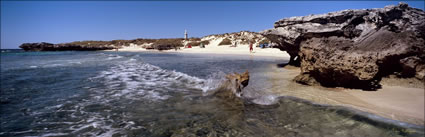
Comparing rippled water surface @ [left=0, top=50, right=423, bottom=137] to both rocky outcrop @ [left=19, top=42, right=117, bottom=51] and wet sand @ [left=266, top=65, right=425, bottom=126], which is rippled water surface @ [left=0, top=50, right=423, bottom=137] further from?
rocky outcrop @ [left=19, top=42, right=117, bottom=51]

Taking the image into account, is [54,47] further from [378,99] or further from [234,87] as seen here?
[378,99]

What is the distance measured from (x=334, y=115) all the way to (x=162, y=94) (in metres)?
3.84

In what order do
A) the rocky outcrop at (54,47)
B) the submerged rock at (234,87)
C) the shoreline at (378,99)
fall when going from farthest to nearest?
the rocky outcrop at (54,47), the submerged rock at (234,87), the shoreline at (378,99)

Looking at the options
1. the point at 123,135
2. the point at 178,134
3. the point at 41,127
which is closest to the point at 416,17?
the point at 178,134

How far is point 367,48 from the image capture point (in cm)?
496

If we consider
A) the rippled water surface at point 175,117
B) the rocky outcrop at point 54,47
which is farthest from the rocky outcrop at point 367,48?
the rocky outcrop at point 54,47

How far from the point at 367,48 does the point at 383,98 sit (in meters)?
1.46

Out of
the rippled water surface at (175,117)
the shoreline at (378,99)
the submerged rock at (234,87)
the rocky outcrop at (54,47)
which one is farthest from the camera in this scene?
the rocky outcrop at (54,47)

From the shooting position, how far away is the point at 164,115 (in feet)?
11.7

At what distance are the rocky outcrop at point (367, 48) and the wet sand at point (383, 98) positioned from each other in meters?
0.33

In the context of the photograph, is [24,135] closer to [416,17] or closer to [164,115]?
[164,115]

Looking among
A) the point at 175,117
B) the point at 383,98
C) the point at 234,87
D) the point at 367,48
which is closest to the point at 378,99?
the point at 383,98

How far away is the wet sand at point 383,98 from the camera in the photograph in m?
3.30

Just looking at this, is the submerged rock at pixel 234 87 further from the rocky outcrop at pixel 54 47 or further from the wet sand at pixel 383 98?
the rocky outcrop at pixel 54 47
